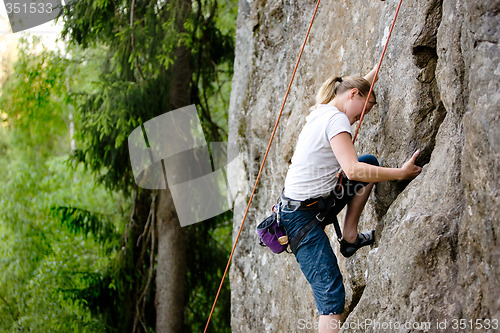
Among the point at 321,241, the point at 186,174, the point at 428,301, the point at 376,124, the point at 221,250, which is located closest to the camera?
the point at 428,301

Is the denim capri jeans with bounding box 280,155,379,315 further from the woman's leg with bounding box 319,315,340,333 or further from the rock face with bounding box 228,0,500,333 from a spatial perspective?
the rock face with bounding box 228,0,500,333

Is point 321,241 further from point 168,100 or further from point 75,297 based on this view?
point 75,297

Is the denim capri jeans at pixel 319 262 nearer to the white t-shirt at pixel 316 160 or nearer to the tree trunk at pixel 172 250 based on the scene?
the white t-shirt at pixel 316 160

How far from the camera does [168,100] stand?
9688 millimetres

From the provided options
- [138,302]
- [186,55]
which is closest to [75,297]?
[138,302]

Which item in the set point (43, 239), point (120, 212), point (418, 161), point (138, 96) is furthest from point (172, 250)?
point (418, 161)

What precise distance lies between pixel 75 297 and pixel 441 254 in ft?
28.8

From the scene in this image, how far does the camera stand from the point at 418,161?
145 inches

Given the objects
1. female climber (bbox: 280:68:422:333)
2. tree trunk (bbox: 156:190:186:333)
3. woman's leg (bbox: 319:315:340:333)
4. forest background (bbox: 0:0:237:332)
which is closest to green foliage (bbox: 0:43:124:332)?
forest background (bbox: 0:0:237:332)

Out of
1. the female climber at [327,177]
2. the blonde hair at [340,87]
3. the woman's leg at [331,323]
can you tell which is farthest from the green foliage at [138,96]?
the woman's leg at [331,323]

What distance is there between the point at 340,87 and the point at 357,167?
73 cm

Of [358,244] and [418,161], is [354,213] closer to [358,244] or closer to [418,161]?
[358,244]

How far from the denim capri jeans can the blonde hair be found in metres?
0.68

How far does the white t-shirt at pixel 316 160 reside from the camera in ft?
11.6
